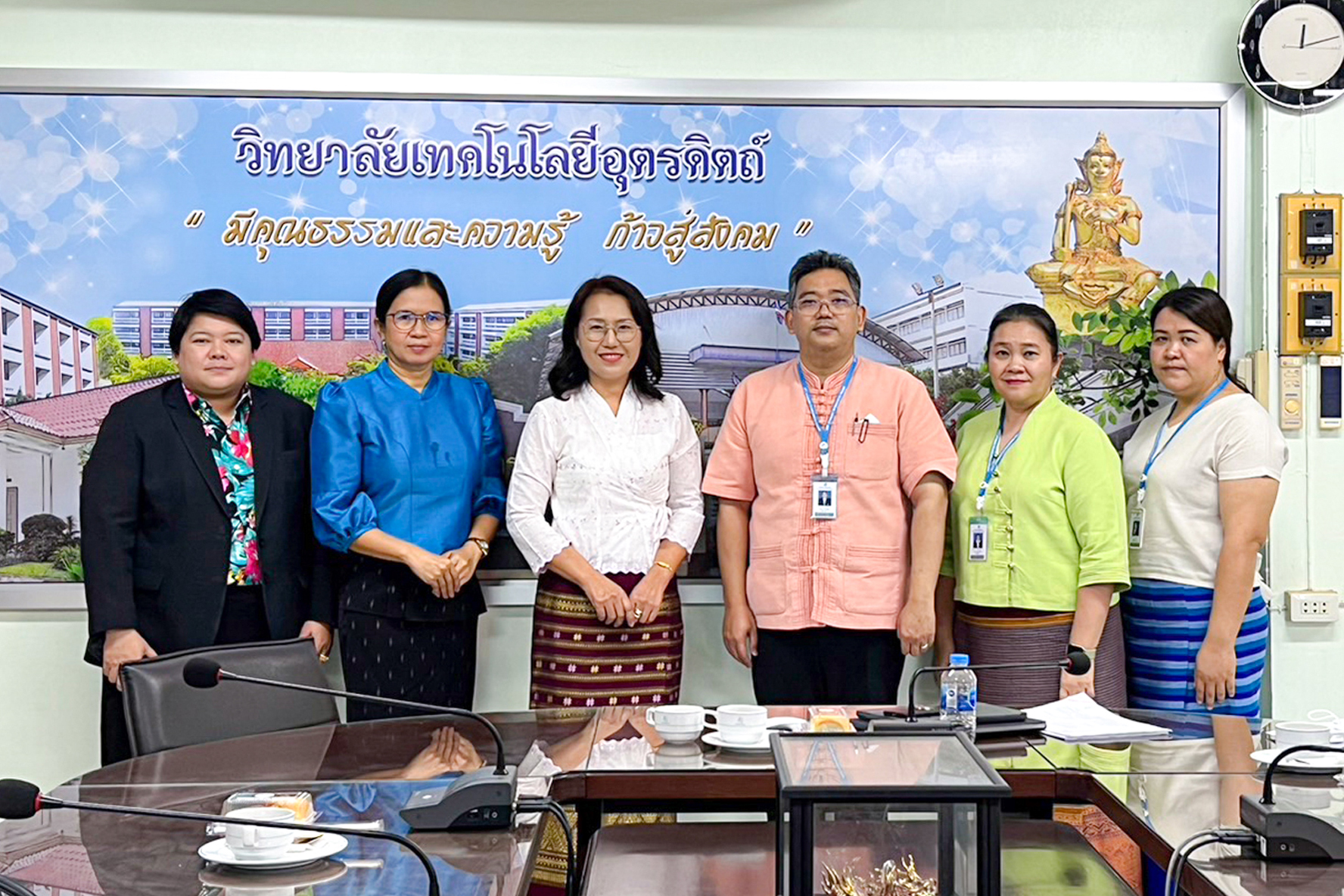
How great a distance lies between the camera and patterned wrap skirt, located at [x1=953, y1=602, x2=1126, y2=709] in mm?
3711

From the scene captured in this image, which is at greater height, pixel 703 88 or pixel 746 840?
pixel 703 88

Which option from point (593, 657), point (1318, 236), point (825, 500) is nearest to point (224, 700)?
point (593, 657)

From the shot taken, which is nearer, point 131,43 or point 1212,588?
point 1212,588

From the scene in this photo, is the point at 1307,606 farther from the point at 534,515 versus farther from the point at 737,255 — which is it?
the point at 534,515

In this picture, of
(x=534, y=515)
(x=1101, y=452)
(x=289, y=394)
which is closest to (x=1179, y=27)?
(x=1101, y=452)

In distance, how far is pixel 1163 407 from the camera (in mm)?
4078

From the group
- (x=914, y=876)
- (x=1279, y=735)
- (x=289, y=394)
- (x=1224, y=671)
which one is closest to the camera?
(x=914, y=876)

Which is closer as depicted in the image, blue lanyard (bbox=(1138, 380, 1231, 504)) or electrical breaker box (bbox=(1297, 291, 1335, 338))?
blue lanyard (bbox=(1138, 380, 1231, 504))

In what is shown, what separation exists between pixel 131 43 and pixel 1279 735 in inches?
148

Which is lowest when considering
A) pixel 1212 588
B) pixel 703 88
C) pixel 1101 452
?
pixel 1212 588

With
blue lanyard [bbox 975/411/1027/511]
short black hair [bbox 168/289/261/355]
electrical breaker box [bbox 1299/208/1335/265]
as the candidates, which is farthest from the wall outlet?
short black hair [bbox 168/289/261/355]

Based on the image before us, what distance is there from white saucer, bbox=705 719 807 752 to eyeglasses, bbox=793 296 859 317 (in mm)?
1484

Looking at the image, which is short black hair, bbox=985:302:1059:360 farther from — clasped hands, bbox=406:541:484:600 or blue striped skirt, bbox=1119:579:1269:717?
clasped hands, bbox=406:541:484:600

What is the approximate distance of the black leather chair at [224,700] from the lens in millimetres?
2754
